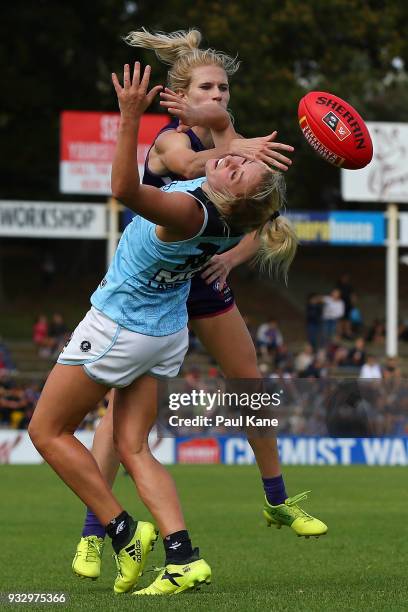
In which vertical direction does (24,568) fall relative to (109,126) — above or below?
below

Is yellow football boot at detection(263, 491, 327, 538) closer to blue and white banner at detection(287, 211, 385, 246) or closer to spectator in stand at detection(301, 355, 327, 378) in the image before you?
spectator in stand at detection(301, 355, 327, 378)

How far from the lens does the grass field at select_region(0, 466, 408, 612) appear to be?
18.0ft

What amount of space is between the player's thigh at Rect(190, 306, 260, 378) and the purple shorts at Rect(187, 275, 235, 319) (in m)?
0.03

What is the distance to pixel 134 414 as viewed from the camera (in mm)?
5977

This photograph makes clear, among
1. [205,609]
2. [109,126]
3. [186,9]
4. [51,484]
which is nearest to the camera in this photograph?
[205,609]

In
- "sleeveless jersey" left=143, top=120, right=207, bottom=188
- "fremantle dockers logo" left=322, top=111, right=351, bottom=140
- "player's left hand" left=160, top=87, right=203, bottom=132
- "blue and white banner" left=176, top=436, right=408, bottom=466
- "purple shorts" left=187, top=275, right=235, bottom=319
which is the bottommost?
"blue and white banner" left=176, top=436, right=408, bottom=466

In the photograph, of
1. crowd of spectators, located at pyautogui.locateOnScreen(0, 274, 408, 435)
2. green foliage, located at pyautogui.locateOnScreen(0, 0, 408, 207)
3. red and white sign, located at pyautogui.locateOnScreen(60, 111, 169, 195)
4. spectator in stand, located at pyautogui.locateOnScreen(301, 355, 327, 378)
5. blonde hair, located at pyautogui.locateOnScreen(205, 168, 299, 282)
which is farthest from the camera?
green foliage, located at pyautogui.locateOnScreen(0, 0, 408, 207)

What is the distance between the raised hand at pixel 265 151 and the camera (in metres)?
5.53

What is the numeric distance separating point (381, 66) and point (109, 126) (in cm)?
1817

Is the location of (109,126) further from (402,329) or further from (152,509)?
(152,509)

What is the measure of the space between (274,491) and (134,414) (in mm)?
1231

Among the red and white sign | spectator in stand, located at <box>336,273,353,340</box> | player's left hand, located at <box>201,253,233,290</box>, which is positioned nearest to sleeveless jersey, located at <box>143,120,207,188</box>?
player's left hand, located at <box>201,253,233,290</box>

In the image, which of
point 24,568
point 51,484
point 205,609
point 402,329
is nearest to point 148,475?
point 205,609

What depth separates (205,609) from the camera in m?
5.03
